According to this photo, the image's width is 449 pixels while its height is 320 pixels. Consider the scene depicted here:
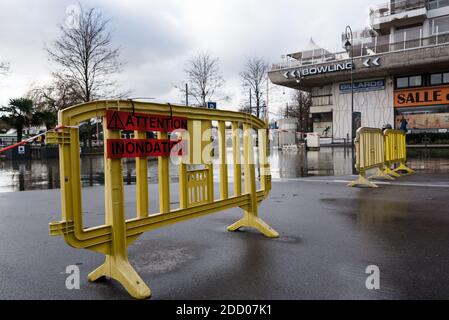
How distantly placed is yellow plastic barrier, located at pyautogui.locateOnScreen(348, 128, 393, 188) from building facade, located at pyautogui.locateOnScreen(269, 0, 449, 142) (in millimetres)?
25572

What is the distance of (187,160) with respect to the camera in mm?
4508

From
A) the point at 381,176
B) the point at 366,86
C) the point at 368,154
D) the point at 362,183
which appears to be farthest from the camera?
the point at 366,86

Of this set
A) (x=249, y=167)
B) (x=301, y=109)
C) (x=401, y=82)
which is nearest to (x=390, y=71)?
(x=401, y=82)

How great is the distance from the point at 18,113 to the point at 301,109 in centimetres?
4227

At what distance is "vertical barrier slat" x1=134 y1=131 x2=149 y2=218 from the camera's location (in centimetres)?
396

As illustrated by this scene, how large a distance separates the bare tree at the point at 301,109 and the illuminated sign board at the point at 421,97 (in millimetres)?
19673

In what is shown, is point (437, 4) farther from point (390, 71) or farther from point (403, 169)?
point (403, 169)

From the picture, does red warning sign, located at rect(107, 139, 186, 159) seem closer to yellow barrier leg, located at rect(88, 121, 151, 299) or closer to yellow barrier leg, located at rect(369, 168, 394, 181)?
yellow barrier leg, located at rect(88, 121, 151, 299)

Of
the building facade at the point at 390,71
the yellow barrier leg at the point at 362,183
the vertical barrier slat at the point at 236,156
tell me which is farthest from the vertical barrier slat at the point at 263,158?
the building facade at the point at 390,71

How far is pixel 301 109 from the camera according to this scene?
65688mm

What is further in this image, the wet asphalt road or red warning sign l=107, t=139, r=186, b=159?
red warning sign l=107, t=139, r=186, b=159

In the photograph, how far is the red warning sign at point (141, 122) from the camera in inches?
143

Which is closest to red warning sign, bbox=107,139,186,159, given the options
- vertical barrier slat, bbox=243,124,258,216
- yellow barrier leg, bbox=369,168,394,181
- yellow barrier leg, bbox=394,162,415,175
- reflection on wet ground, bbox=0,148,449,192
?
vertical barrier slat, bbox=243,124,258,216
